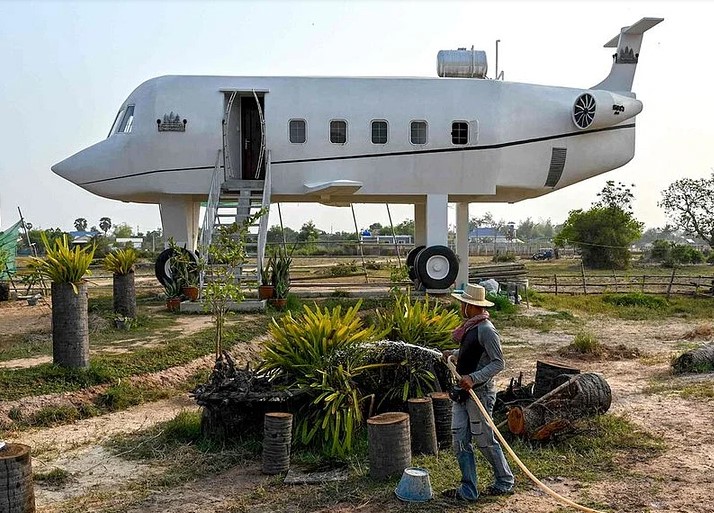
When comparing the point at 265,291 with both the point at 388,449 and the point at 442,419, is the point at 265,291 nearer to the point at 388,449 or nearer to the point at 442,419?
the point at 442,419

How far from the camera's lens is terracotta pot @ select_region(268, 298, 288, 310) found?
14816mm

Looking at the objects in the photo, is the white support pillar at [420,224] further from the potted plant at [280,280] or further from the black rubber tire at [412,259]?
the potted plant at [280,280]

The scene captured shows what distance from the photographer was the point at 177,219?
17.1 metres

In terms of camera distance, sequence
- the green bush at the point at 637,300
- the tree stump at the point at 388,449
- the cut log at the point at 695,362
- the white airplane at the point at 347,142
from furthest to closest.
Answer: the green bush at the point at 637,300
the white airplane at the point at 347,142
the cut log at the point at 695,362
the tree stump at the point at 388,449

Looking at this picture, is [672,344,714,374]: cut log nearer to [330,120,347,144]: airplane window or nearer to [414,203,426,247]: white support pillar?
[330,120,347,144]: airplane window

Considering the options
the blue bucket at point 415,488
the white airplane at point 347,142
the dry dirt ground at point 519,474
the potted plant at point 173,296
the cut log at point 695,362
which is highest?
the white airplane at point 347,142

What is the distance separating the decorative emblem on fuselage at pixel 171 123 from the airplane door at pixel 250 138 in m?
1.59

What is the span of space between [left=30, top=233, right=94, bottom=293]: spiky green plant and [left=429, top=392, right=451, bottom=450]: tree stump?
4.88 m

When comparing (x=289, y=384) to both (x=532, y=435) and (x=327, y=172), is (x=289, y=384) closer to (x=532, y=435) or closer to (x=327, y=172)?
(x=532, y=435)

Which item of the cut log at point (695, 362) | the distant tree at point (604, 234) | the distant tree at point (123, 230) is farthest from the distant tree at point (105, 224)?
the cut log at point (695, 362)

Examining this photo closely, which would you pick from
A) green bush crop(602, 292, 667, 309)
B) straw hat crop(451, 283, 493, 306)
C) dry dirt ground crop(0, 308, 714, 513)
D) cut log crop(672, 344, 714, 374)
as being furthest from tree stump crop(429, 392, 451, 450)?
green bush crop(602, 292, 667, 309)

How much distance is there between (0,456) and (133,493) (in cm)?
114

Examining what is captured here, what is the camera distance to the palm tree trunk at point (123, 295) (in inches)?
514

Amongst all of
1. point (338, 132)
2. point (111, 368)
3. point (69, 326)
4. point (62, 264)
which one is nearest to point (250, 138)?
point (338, 132)
